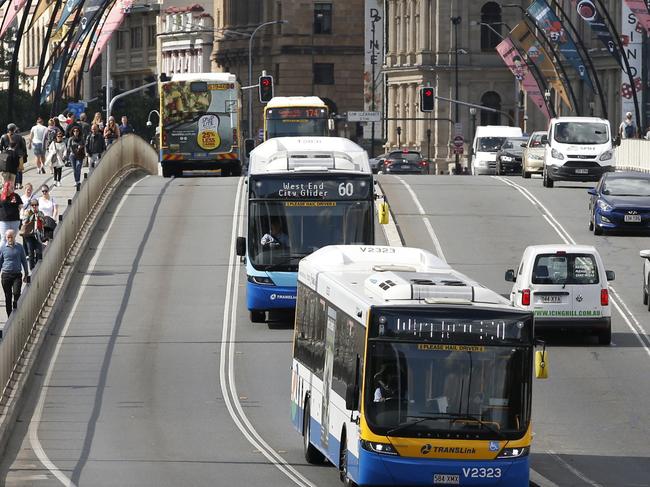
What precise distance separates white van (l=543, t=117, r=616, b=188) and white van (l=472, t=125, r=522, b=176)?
73.5 feet

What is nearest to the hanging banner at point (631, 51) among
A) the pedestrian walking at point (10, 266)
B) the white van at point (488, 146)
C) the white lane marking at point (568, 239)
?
the white van at point (488, 146)

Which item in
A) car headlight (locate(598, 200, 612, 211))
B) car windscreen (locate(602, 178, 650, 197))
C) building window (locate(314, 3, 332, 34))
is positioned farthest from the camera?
building window (locate(314, 3, 332, 34))

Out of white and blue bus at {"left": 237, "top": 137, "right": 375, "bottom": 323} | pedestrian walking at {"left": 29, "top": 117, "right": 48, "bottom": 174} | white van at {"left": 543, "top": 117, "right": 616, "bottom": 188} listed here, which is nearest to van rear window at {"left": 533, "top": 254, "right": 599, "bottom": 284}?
white and blue bus at {"left": 237, "top": 137, "right": 375, "bottom": 323}

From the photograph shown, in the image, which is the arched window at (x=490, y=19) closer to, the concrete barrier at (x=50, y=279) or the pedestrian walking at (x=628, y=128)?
the pedestrian walking at (x=628, y=128)

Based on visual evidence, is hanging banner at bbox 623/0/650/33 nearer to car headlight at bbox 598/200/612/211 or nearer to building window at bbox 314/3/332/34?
car headlight at bbox 598/200/612/211

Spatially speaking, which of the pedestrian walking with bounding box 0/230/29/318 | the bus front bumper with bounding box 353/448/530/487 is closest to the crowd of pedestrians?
the pedestrian walking with bounding box 0/230/29/318

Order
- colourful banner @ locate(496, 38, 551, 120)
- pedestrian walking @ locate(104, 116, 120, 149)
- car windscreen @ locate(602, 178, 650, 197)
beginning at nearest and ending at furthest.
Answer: car windscreen @ locate(602, 178, 650, 197) → pedestrian walking @ locate(104, 116, 120, 149) → colourful banner @ locate(496, 38, 551, 120)

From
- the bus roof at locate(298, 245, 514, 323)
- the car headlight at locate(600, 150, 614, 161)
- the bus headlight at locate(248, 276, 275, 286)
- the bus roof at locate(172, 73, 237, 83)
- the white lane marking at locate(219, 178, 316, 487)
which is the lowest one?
the white lane marking at locate(219, 178, 316, 487)

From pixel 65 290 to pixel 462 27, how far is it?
102457 mm

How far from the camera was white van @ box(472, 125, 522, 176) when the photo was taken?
3056 inches

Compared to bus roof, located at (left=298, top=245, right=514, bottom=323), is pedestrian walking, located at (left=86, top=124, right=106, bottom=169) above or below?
below

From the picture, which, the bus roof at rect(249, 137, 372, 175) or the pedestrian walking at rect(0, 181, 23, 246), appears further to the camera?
the pedestrian walking at rect(0, 181, 23, 246)

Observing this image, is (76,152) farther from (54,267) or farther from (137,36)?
(137,36)

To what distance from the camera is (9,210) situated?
34656 millimetres
